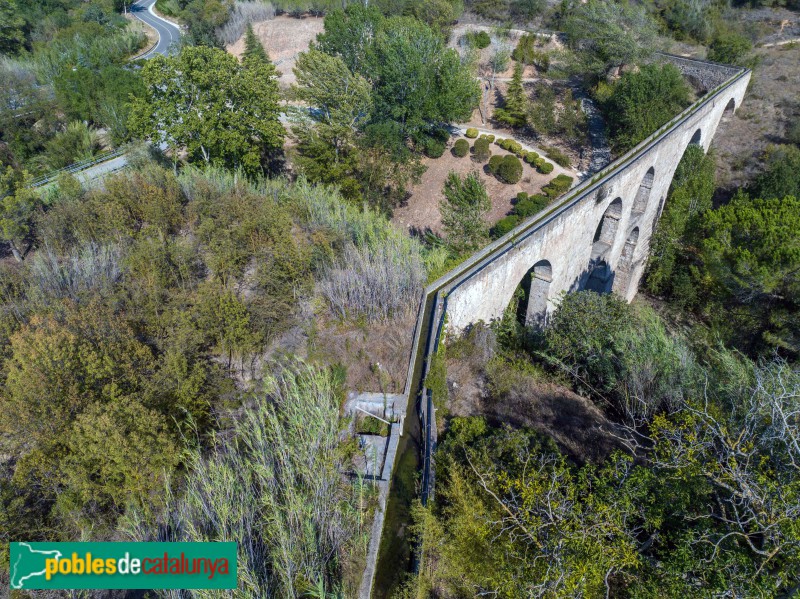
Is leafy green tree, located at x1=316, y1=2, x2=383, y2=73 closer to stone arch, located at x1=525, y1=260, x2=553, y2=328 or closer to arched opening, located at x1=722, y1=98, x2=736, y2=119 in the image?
stone arch, located at x1=525, y1=260, x2=553, y2=328

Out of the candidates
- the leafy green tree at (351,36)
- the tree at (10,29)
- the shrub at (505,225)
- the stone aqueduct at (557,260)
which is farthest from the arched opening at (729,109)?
the tree at (10,29)

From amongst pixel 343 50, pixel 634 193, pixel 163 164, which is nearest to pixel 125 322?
pixel 163 164

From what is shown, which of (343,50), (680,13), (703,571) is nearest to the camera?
(703,571)

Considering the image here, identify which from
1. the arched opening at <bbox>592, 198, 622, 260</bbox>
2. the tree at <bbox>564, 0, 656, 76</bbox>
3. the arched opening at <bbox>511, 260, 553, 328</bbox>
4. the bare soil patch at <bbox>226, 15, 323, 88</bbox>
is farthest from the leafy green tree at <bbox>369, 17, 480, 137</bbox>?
the bare soil patch at <bbox>226, 15, 323, 88</bbox>

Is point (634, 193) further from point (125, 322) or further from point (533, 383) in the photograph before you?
point (125, 322)

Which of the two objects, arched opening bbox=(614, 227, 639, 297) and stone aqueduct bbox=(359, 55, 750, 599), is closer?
stone aqueduct bbox=(359, 55, 750, 599)
